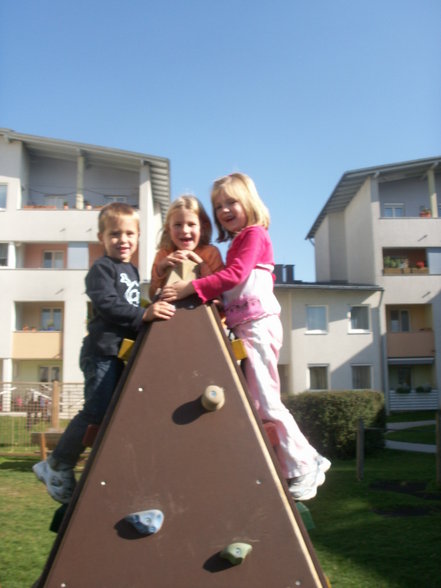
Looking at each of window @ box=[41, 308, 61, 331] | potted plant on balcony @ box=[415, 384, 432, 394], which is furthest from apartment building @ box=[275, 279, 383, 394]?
window @ box=[41, 308, 61, 331]

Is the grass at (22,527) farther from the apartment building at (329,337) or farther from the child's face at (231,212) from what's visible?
the apartment building at (329,337)

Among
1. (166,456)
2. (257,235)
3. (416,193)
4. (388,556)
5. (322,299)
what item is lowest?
(388,556)

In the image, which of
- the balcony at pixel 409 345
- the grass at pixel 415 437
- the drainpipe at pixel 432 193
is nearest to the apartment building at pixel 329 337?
the balcony at pixel 409 345

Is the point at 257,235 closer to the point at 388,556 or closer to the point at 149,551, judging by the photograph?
the point at 149,551

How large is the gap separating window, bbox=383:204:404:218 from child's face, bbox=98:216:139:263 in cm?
2687

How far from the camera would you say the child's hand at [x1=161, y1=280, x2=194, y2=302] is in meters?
2.13

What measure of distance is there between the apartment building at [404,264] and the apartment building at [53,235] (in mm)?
10047

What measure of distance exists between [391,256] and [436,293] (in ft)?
9.16

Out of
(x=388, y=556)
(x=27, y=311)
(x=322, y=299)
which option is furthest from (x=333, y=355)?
(x=388, y=556)

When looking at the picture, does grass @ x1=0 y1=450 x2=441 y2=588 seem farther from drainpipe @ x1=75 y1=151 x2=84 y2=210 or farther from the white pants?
drainpipe @ x1=75 y1=151 x2=84 y2=210

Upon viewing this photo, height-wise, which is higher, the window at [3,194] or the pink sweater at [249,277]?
the window at [3,194]

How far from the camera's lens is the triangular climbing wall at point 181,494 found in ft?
5.76

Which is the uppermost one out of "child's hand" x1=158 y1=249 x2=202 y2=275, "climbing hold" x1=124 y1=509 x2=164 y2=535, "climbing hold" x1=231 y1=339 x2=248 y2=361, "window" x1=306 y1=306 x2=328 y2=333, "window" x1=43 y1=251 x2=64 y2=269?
"window" x1=43 y1=251 x2=64 y2=269

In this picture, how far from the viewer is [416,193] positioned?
27859 millimetres
